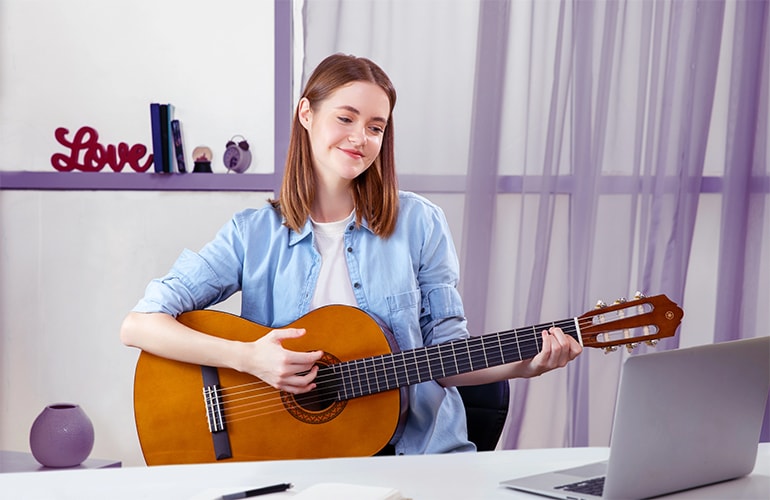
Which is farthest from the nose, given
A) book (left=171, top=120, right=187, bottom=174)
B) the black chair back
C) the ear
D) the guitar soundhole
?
book (left=171, top=120, right=187, bottom=174)

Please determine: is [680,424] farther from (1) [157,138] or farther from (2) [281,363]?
(1) [157,138]

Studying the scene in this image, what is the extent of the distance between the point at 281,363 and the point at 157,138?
Answer: 4.20 ft

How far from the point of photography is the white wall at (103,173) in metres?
2.69

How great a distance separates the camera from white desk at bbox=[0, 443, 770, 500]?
1.05 meters

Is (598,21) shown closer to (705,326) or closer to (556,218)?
(556,218)

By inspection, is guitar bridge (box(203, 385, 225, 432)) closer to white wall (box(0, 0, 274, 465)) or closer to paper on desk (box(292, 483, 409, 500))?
paper on desk (box(292, 483, 409, 500))

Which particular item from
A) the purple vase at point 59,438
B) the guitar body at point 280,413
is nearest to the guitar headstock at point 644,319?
the guitar body at point 280,413

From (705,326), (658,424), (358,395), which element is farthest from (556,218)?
(658,424)

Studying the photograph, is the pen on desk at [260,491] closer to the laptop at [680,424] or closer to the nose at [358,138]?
the laptop at [680,424]

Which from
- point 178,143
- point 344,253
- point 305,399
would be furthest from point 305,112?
point 178,143

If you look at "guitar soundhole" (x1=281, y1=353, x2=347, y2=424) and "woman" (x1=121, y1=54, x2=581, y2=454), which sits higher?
"woman" (x1=121, y1=54, x2=581, y2=454)

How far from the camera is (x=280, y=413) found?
5.42ft

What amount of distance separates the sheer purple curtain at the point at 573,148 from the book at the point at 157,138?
52cm

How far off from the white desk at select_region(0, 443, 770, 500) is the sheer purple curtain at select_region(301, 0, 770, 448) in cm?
129
